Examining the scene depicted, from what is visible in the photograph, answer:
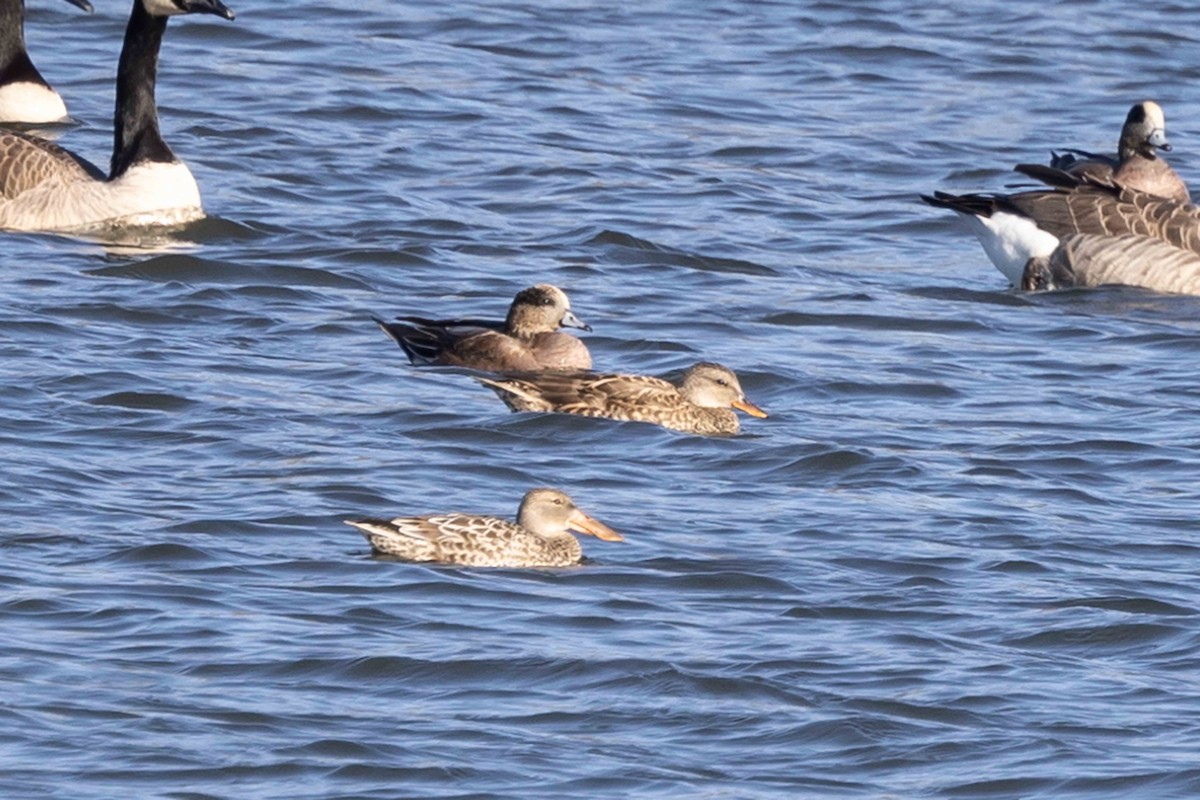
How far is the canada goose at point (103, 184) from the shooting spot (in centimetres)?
1667

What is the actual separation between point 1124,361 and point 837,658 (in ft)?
18.5

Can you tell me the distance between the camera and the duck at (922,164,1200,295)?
54.1 ft

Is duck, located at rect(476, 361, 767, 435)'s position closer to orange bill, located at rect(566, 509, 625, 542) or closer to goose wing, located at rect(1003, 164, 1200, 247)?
orange bill, located at rect(566, 509, 625, 542)

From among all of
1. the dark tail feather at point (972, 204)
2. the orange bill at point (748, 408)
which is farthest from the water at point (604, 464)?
the dark tail feather at point (972, 204)

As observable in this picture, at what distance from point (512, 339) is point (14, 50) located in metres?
8.63

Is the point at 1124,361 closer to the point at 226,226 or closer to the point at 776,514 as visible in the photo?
→ the point at 776,514

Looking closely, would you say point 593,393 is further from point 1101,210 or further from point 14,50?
point 14,50

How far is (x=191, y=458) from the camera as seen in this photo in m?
11.9

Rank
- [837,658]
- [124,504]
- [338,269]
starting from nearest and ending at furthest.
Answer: [837,658] < [124,504] < [338,269]

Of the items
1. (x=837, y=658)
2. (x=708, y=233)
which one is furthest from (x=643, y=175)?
(x=837, y=658)

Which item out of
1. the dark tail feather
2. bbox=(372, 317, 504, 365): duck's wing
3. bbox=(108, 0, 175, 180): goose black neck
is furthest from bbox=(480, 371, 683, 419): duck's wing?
bbox=(108, 0, 175, 180): goose black neck

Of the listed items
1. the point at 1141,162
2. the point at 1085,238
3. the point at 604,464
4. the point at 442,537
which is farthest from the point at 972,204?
the point at 442,537

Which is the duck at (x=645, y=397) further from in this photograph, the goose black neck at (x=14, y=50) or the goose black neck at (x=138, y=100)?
the goose black neck at (x=14, y=50)

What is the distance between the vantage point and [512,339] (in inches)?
527
